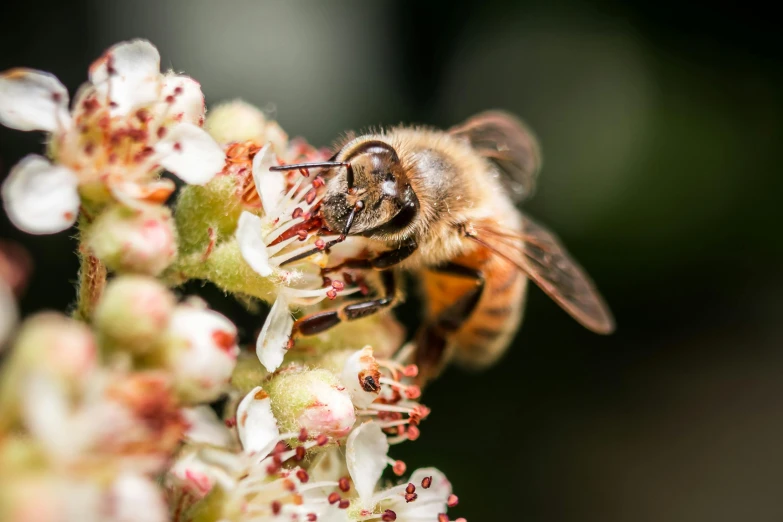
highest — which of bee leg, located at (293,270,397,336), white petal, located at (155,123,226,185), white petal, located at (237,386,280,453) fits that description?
white petal, located at (155,123,226,185)

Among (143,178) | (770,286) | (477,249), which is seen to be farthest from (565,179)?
(143,178)

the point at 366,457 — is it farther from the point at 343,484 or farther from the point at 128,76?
the point at 128,76

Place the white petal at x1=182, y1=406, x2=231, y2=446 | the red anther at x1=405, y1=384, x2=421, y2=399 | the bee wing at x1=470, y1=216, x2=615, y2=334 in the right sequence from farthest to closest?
the bee wing at x1=470, y1=216, x2=615, y2=334, the red anther at x1=405, y1=384, x2=421, y2=399, the white petal at x1=182, y1=406, x2=231, y2=446

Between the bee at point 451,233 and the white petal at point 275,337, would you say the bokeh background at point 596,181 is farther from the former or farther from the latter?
the white petal at point 275,337

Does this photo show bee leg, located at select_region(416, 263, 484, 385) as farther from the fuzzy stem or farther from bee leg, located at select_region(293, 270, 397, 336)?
the fuzzy stem

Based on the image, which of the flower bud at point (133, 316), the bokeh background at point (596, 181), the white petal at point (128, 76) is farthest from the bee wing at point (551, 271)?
the bokeh background at point (596, 181)

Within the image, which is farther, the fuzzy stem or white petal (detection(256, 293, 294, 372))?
white petal (detection(256, 293, 294, 372))

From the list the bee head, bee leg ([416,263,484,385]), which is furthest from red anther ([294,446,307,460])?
bee leg ([416,263,484,385])
